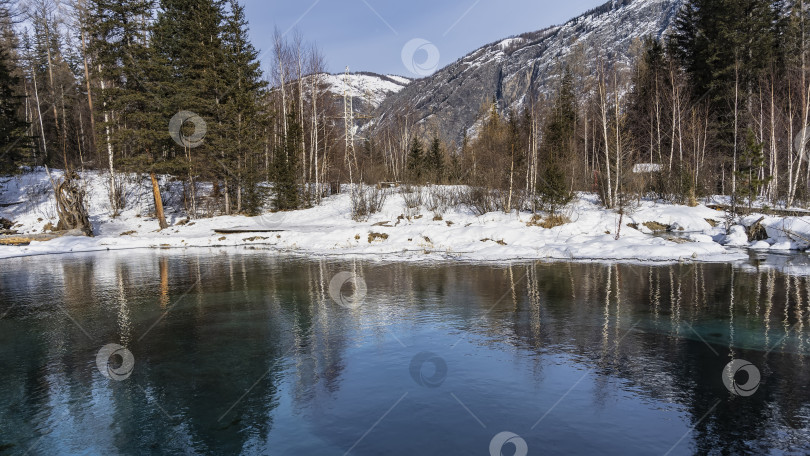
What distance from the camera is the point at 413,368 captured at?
6582 millimetres

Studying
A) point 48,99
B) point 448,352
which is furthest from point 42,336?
point 48,99

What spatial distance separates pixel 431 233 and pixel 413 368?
16.4 metres

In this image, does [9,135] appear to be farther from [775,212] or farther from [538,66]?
[538,66]

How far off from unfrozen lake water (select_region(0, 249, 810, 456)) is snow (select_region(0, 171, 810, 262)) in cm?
567

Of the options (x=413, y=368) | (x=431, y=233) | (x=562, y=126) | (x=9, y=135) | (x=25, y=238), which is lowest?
(x=413, y=368)

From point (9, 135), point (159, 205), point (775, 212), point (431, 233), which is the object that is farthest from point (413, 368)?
Answer: point (9, 135)

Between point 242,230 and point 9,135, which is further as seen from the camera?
point 9,135

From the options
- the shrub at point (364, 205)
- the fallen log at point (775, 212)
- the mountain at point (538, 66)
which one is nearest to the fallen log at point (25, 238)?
the shrub at point (364, 205)

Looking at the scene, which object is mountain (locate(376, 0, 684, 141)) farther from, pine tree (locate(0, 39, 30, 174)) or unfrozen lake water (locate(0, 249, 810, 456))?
unfrozen lake water (locate(0, 249, 810, 456))

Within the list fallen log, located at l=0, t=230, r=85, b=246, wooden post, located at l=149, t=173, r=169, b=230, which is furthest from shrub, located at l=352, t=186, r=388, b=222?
fallen log, located at l=0, t=230, r=85, b=246

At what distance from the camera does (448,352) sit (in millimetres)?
Result: 7270

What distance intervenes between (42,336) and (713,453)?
10501mm

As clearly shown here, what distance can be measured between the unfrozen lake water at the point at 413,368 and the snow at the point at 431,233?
5673mm

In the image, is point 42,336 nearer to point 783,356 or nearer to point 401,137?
point 783,356
